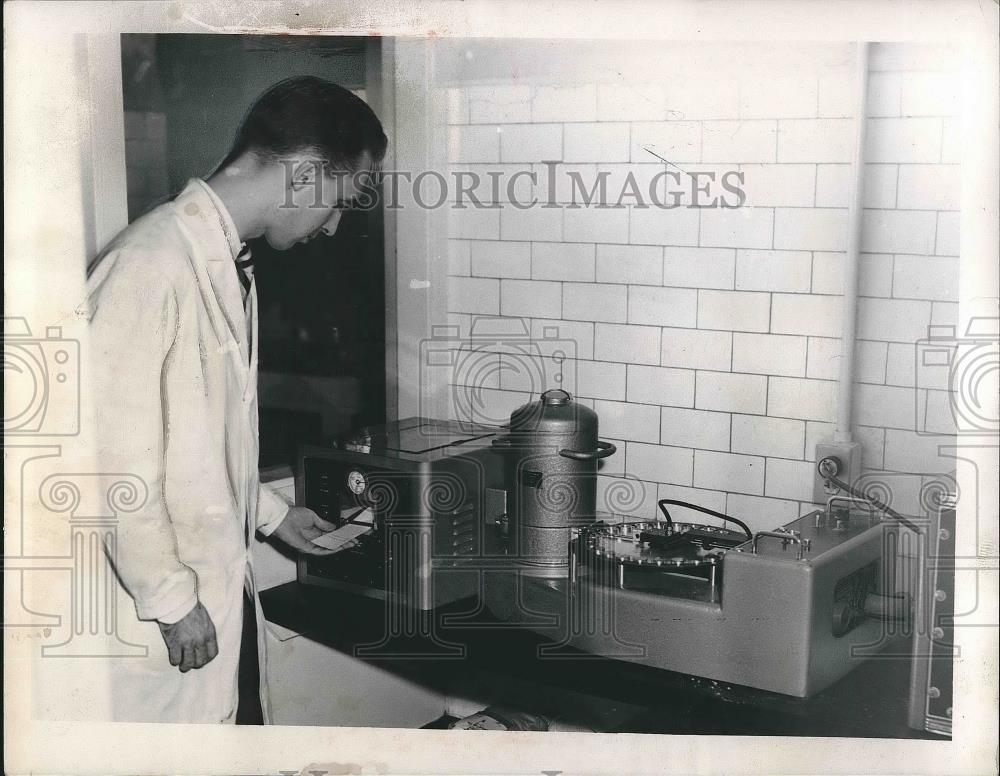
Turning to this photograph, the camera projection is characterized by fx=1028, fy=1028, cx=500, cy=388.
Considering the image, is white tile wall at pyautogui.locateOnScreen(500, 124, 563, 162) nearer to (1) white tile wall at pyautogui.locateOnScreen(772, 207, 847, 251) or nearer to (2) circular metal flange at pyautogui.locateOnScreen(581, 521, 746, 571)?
(1) white tile wall at pyautogui.locateOnScreen(772, 207, 847, 251)

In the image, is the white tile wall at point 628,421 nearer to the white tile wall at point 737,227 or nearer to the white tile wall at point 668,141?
the white tile wall at point 737,227

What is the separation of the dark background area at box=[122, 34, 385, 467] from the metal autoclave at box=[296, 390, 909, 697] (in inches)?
2.8

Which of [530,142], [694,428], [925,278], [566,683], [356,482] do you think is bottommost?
[566,683]

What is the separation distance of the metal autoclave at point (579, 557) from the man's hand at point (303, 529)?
2 centimetres

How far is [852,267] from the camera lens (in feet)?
5.22

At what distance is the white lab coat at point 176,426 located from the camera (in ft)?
5.16

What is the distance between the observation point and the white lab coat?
1573mm

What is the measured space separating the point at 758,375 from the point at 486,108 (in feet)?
1.96

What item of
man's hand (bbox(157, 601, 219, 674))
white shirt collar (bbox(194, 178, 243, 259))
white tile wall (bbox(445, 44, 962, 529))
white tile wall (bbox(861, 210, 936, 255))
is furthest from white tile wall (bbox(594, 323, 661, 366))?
man's hand (bbox(157, 601, 219, 674))

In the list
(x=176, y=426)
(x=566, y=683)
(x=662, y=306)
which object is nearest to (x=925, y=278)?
(x=662, y=306)

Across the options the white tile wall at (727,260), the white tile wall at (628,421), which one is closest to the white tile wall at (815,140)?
the white tile wall at (727,260)

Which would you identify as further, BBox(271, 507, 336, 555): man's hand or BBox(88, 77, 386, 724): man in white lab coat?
BBox(271, 507, 336, 555): man's hand

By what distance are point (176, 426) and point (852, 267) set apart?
3.52ft

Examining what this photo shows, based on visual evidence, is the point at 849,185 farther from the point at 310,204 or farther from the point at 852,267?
the point at 310,204
